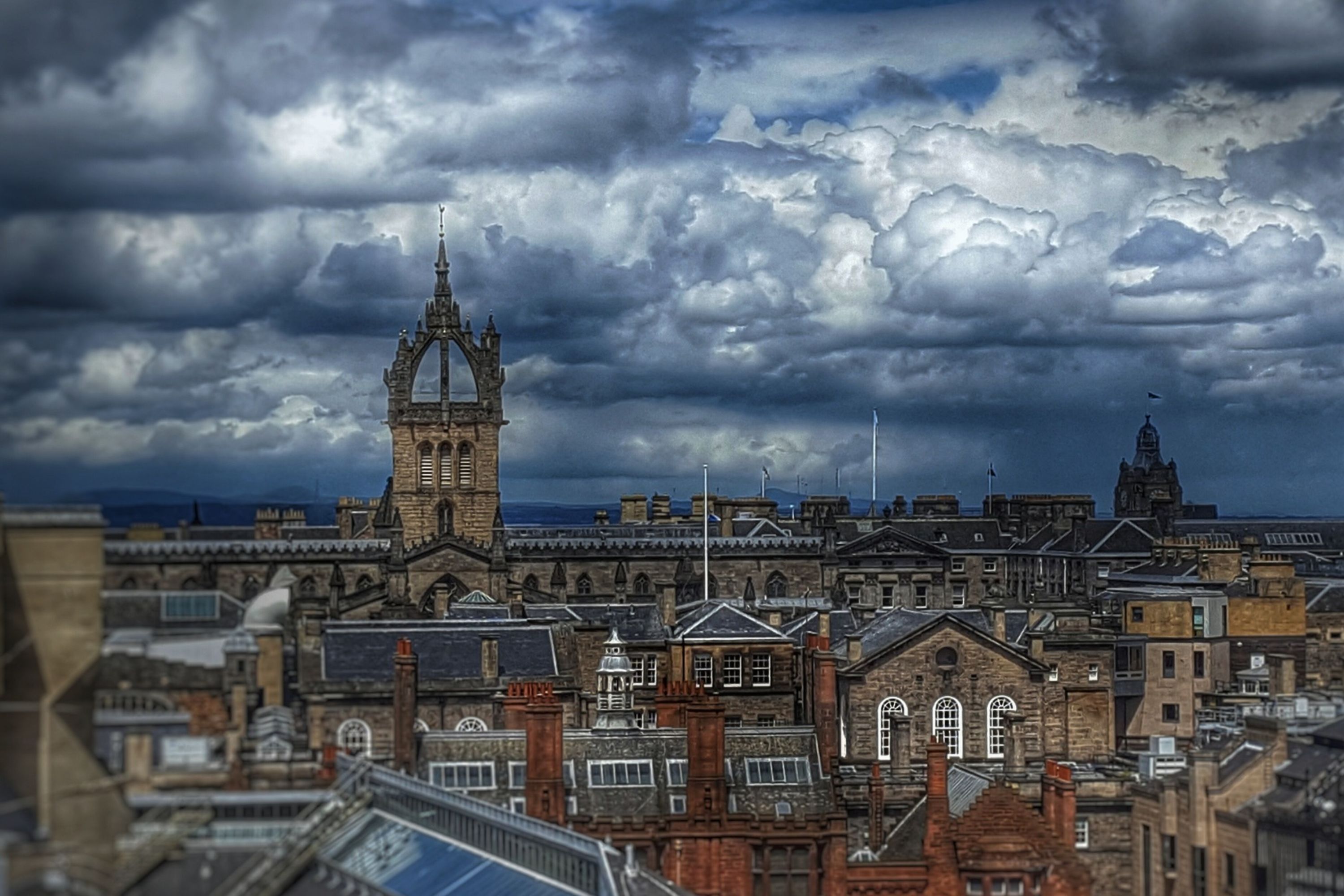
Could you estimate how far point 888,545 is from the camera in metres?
150

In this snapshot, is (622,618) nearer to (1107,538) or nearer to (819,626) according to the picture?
(819,626)

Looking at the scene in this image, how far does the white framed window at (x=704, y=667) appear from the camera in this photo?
8625 cm

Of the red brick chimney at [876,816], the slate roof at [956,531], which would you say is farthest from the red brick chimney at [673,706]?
the slate roof at [956,531]

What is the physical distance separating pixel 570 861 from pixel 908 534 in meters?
119

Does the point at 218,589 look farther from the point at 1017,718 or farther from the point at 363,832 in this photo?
the point at 1017,718

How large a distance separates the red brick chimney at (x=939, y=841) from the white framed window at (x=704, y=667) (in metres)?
26.0

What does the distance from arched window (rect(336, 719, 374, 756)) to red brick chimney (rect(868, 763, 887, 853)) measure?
47.1 ft

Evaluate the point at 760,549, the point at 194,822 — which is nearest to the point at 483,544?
the point at 760,549

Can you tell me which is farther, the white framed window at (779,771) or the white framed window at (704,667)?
the white framed window at (704,667)

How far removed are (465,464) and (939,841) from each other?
74387 millimetres

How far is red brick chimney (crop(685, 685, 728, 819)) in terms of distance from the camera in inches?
2445

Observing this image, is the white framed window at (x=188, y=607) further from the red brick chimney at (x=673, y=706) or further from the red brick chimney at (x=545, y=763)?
the red brick chimney at (x=673, y=706)

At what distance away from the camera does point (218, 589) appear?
119ft

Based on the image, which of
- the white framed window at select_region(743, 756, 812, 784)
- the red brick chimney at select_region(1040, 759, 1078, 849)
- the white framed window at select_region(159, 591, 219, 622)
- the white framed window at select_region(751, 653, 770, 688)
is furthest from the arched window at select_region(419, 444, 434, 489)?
the white framed window at select_region(159, 591, 219, 622)
